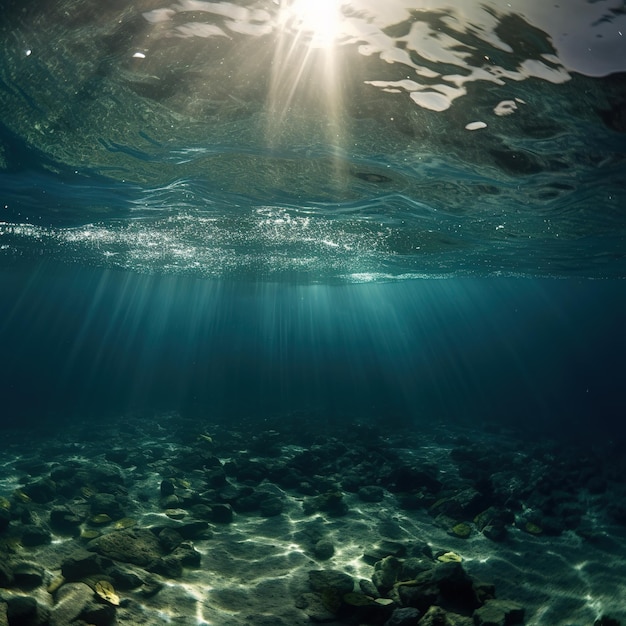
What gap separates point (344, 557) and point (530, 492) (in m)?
8.02

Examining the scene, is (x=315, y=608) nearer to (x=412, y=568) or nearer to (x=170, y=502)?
(x=412, y=568)

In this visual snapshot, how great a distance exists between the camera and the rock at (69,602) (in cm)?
622

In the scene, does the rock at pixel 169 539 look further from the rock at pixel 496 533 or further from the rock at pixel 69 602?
the rock at pixel 496 533

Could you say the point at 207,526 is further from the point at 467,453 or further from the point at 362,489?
the point at 467,453

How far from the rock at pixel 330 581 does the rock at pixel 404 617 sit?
110 cm

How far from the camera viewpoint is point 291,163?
1252cm

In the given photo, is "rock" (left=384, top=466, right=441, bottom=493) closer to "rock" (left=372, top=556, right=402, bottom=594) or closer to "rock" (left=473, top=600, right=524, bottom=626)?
"rock" (left=372, top=556, right=402, bottom=594)

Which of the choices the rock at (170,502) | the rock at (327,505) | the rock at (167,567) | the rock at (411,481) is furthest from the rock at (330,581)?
the rock at (411,481)

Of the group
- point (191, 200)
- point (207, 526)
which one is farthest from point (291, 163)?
point (207, 526)

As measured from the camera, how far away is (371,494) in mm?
13750

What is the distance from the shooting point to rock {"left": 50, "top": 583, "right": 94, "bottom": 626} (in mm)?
6223

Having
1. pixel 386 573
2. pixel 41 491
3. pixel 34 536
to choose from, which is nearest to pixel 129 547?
pixel 34 536

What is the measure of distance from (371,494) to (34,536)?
28.9 ft

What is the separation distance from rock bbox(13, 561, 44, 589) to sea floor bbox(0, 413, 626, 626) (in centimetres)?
3
